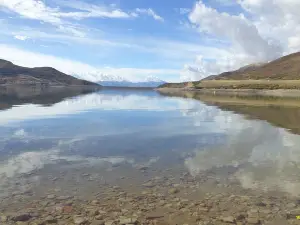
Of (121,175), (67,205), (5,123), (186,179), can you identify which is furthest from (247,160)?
(5,123)

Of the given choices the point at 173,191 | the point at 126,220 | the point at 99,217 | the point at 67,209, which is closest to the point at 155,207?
the point at 126,220

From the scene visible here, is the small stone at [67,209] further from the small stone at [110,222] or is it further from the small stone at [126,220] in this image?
the small stone at [126,220]

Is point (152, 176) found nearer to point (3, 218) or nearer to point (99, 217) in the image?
point (99, 217)

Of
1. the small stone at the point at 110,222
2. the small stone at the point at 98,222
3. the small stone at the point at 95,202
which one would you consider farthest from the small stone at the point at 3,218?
the small stone at the point at 110,222

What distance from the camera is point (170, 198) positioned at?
1694cm

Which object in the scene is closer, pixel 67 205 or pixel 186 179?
pixel 67 205

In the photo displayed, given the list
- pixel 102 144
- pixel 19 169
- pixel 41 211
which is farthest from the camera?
pixel 102 144

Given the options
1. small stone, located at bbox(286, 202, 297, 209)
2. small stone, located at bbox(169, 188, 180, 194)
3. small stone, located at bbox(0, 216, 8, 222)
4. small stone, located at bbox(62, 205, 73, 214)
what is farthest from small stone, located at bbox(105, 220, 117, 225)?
small stone, located at bbox(286, 202, 297, 209)

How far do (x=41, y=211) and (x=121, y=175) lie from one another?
21.4 ft

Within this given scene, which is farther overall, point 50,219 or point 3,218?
point 50,219

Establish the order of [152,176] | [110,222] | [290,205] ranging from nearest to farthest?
1. [110,222]
2. [290,205]
3. [152,176]

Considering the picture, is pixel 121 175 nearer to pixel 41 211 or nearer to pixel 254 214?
pixel 41 211

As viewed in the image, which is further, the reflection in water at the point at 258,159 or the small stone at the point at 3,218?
the reflection in water at the point at 258,159

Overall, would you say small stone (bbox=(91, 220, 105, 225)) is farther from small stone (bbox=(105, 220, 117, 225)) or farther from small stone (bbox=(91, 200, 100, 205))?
small stone (bbox=(91, 200, 100, 205))
